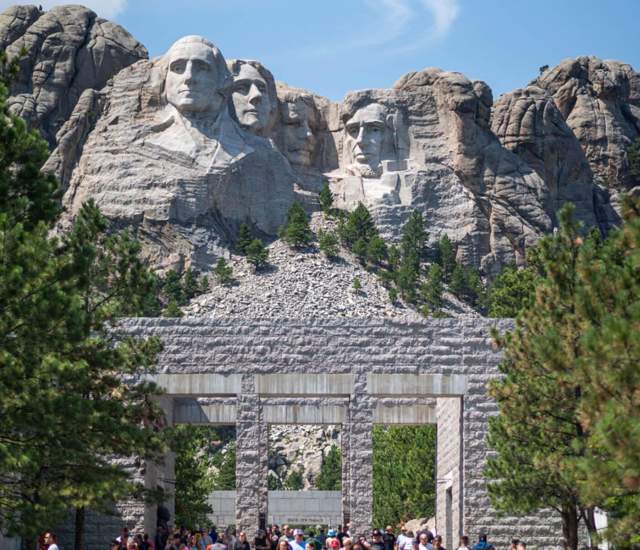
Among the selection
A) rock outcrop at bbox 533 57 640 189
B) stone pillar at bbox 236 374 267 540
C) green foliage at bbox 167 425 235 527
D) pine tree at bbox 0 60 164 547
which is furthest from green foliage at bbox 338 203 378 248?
pine tree at bbox 0 60 164 547

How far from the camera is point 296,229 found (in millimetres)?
57156

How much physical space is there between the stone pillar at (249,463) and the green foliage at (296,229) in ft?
106

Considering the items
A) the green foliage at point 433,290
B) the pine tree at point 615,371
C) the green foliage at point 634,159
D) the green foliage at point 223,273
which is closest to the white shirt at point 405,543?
the pine tree at point 615,371

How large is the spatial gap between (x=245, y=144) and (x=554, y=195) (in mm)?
14655

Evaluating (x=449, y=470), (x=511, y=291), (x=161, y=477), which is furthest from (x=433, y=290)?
(x=161, y=477)

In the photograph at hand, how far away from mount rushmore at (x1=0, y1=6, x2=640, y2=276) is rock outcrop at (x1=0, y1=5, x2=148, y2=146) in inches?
2.2

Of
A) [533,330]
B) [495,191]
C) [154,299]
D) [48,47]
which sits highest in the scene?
[48,47]

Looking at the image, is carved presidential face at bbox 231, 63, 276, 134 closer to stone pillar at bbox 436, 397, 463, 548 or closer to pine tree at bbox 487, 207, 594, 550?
stone pillar at bbox 436, 397, 463, 548

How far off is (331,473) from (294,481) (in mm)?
2800

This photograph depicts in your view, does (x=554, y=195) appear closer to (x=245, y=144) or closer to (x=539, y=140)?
(x=539, y=140)

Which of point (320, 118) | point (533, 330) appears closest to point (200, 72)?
point (320, 118)

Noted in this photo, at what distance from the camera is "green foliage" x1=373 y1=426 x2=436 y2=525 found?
144 ft

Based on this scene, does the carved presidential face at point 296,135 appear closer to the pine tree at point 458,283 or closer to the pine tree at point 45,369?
the pine tree at point 458,283

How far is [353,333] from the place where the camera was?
25.0 meters
